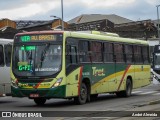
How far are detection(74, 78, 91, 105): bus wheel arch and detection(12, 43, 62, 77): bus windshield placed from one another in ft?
6.09

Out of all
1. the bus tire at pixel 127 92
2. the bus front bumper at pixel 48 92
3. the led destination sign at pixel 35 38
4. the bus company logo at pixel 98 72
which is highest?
the led destination sign at pixel 35 38

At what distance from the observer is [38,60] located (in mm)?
17906

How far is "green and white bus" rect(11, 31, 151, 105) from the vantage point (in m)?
17.7

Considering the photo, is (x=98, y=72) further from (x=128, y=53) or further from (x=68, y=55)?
(x=128, y=53)

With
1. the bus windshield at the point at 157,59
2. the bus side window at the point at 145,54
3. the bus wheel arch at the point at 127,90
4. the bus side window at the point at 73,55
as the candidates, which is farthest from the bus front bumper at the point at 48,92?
the bus windshield at the point at 157,59

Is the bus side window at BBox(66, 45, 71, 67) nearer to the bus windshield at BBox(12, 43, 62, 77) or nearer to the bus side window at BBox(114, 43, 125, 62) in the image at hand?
the bus windshield at BBox(12, 43, 62, 77)

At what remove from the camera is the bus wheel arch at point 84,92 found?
62.3 feet

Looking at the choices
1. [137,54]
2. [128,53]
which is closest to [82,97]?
[128,53]

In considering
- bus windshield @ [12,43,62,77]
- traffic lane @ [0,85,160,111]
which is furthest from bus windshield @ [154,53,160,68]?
bus windshield @ [12,43,62,77]

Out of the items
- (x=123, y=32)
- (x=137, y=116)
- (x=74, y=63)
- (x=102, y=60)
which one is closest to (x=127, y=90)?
(x=102, y=60)

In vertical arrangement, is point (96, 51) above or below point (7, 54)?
above

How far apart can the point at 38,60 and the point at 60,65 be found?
0.86m

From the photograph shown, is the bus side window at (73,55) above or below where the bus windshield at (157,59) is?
above

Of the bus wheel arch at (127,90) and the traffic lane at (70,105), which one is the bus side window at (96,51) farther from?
the bus wheel arch at (127,90)
